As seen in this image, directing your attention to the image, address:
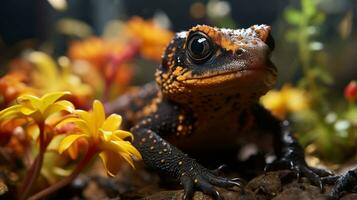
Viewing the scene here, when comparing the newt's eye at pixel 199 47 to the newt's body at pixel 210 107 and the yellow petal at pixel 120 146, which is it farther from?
A: the yellow petal at pixel 120 146

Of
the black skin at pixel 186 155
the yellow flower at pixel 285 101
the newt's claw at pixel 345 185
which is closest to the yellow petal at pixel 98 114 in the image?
the black skin at pixel 186 155

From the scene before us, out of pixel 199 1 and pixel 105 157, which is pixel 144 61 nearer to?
pixel 199 1

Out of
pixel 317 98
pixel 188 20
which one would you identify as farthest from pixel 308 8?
pixel 188 20

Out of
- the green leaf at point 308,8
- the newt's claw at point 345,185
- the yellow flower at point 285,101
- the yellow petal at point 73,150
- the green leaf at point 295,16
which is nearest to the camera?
the newt's claw at point 345,185

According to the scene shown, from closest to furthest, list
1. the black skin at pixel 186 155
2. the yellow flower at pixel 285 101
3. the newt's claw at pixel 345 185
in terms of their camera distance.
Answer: the newt's claw at pixel 345 185, the black skin at pixel 186 155, the yellow flower at pixel 285 101

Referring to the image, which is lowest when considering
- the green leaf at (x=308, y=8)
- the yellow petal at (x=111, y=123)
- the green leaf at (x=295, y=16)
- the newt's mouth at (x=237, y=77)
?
the yellow petal at (x=111, y=123)

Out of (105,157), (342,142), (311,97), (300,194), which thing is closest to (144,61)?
(311,97)

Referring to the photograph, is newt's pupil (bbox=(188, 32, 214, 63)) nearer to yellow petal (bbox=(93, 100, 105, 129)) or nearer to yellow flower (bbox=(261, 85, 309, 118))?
yellow petal (bbox=(93, 100, 105, 129))

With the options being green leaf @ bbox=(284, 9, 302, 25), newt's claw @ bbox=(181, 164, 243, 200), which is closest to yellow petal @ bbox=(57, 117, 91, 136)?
newt's claw @ bbox=(181, 164, 243, 200)

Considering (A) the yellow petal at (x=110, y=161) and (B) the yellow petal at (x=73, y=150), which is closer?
(A) the yellow petal at (x=110, y=161)
